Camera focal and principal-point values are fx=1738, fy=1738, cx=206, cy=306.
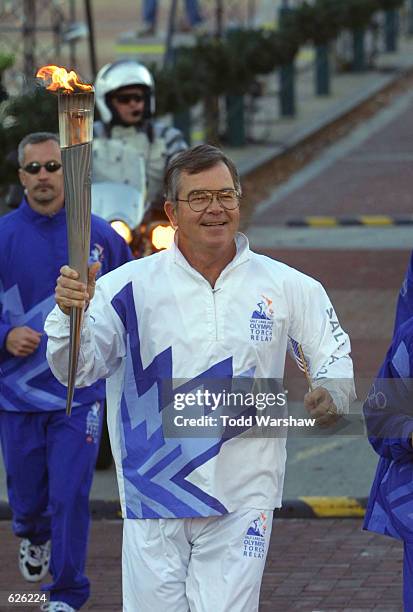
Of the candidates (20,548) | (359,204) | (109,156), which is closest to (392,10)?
(359,204)

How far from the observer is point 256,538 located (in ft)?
18.1

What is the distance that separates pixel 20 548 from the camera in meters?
7.94

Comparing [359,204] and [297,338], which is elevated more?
[297,338]

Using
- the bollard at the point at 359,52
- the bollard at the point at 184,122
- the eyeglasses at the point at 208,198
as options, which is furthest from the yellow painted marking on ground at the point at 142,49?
the eyeglasses at the point at 208,198

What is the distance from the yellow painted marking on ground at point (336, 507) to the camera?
8.95 m

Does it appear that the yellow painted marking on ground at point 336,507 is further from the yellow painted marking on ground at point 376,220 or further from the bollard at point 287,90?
the bollard at point 287,90

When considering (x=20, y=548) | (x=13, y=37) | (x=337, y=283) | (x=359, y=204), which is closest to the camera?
(x=20, y=548)

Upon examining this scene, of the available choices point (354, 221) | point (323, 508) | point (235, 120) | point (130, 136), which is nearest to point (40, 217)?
point (323, 508)

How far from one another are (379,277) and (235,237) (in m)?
9.14

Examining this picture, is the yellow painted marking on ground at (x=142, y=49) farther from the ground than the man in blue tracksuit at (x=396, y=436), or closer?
closer

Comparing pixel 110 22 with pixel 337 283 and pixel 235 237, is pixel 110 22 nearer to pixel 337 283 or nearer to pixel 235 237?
pixel 337 283

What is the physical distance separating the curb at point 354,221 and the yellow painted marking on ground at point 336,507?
26.9ft

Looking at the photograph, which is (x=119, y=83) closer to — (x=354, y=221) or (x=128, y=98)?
(x=128, y=98)

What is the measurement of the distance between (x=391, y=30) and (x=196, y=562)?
26968 millimetres
